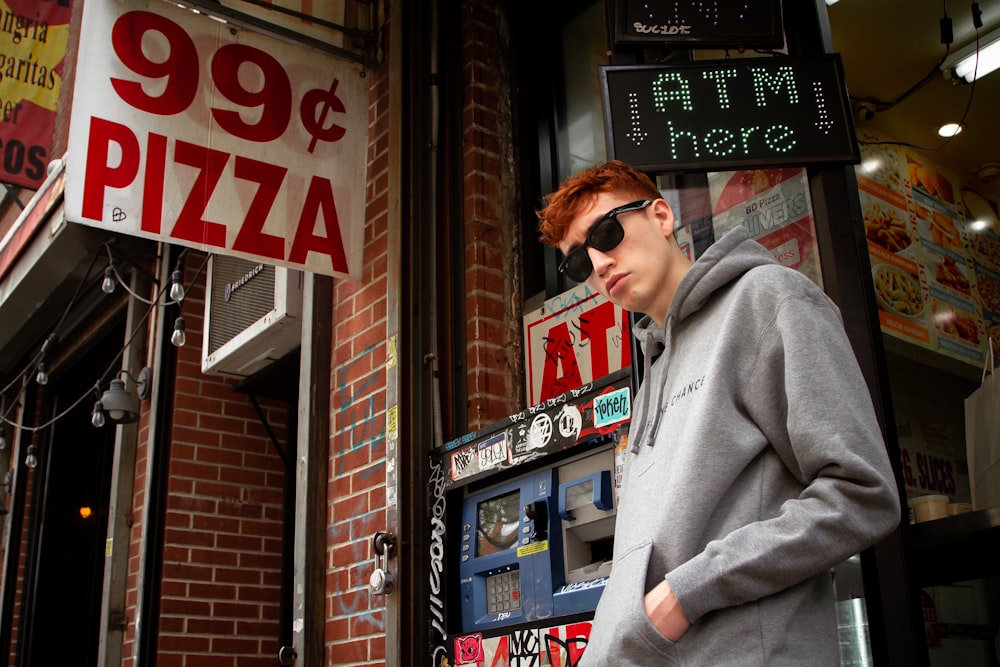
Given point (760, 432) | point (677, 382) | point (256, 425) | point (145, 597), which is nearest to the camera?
point (760, 432)

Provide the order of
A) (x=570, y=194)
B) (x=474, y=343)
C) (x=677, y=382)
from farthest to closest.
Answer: (x=474, y=343) < (x=570, y=194) < (x=677, y=382)

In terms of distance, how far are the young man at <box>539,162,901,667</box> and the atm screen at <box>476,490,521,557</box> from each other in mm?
1410

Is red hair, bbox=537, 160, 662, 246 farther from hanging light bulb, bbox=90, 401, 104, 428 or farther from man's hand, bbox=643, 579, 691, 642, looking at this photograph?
hanging light bulb, bbox=90, 401, 104, 428

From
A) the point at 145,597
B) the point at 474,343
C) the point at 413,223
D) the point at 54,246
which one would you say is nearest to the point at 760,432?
the point at 474,343

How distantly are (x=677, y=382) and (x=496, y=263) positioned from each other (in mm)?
2257

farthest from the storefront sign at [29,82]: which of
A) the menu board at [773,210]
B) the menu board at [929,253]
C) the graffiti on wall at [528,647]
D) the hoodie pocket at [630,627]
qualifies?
the hoodie pocket at [630,627]

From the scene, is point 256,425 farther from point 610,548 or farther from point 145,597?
point 610,548

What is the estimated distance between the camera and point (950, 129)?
175 inches

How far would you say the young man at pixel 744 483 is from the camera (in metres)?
1.36

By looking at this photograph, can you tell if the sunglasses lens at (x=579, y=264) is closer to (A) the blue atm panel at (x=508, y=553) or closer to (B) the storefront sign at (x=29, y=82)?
(A) the blue atm panel at (x=508, y=553)

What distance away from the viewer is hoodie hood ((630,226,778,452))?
165 centimetres

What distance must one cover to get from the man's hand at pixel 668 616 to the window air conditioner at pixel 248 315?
3448 millimetres

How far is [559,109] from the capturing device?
4277 millimetres

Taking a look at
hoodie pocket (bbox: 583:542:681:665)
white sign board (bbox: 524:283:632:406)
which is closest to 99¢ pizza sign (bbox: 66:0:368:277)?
white sign board (bbox: 524:283:632:406)
